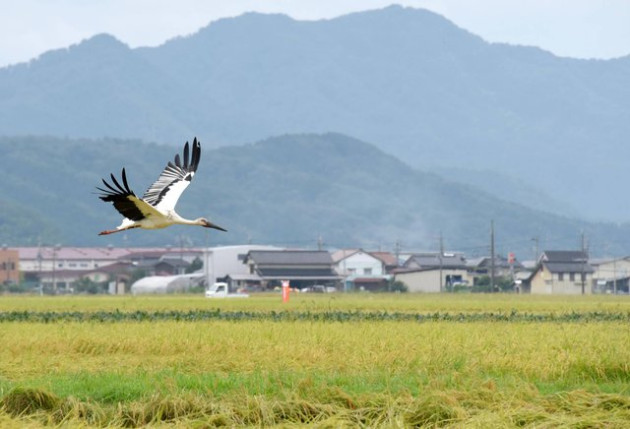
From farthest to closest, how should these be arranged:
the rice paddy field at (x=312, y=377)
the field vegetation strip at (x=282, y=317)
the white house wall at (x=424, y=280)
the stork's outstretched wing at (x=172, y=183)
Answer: the white house wall at (x=424, y=280) < the field vegetation strip at (x=282, y=317) < the stork's outstretched wing at (x=172, y=183) < the rice paddy field at (x=312, y=377)

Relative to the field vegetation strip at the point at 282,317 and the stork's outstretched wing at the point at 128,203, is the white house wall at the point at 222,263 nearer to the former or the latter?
the field vegetation strip at the point at 282,317

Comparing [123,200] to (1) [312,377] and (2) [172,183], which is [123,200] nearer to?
(2) [172,183]

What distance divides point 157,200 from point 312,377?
5468 mm

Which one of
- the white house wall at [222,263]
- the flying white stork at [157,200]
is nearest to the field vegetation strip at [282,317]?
the flying white stork at [157,200]

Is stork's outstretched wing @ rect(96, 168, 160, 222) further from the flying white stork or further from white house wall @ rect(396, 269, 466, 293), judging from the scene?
white house wall @ rect(396, 269, 466, 293)

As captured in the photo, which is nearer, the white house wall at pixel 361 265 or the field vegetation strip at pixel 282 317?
the field vegetation strip at pixel 282 317

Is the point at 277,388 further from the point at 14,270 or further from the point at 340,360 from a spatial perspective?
the point at 14,270

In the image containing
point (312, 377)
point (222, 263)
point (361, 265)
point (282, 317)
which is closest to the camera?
point (312, 377)

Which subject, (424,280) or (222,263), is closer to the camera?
(424,280)

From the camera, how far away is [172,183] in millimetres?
19844

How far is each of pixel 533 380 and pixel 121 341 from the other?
25.8 feet

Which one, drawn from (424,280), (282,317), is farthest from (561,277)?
(282,317)

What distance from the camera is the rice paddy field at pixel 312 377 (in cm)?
1255

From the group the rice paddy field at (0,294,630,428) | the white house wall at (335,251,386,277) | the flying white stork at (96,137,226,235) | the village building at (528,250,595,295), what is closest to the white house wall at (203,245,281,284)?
the white house wall at (335,251,386,277)
